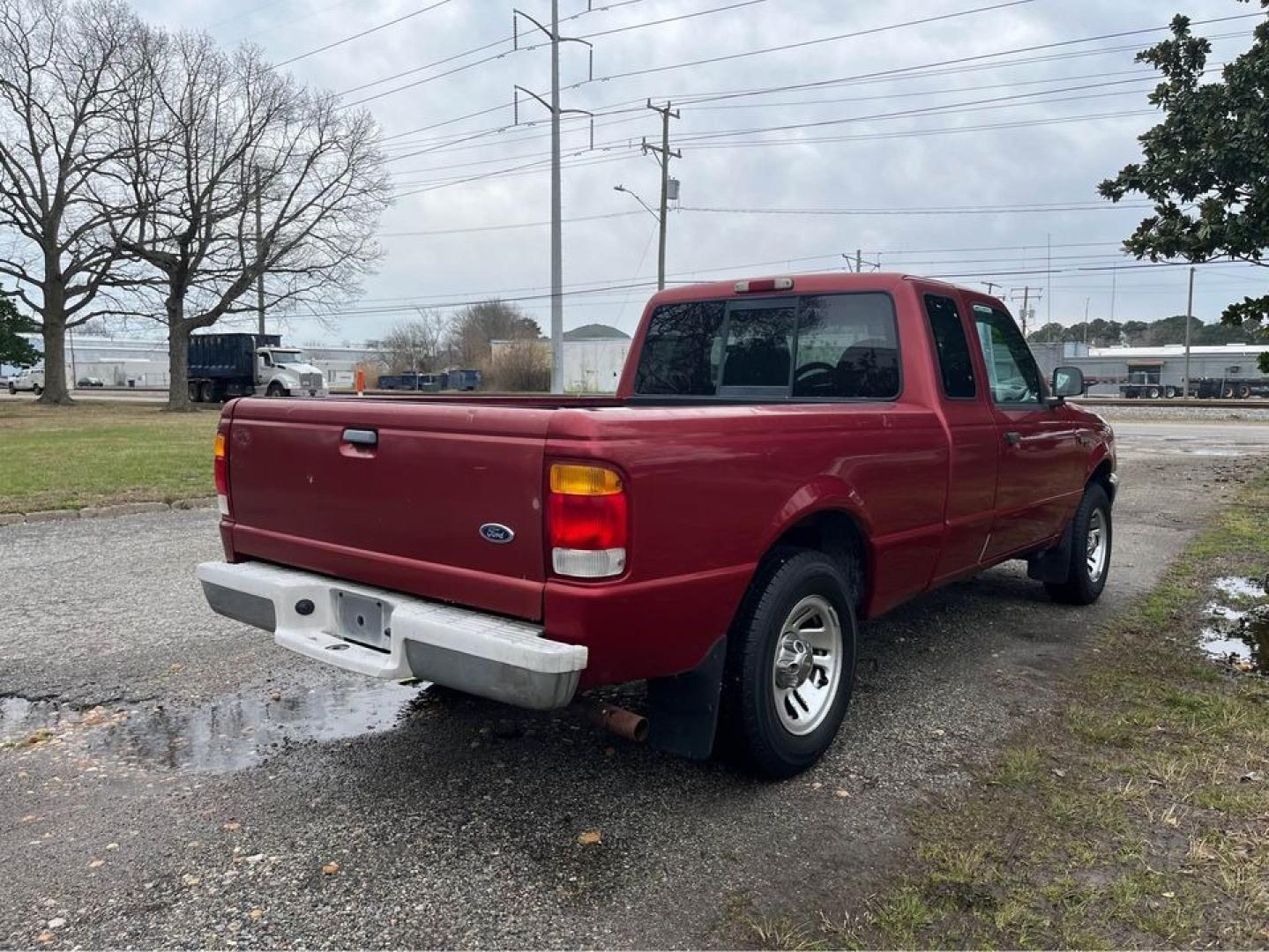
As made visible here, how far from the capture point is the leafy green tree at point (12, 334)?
1288 inches

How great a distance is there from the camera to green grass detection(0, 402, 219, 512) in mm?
10289

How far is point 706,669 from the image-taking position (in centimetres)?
319

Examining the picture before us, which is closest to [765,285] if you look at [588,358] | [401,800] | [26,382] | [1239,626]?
[401,800]

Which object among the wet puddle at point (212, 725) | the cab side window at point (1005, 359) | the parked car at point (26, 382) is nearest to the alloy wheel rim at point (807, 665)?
the wet puddle at point (212, 725)

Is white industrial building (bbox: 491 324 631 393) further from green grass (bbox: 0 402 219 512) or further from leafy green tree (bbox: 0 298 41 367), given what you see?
green grass (bbox: 0 402 219 512)

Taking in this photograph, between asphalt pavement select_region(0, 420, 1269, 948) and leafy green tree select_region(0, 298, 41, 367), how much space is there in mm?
32990

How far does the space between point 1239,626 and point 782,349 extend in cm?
347

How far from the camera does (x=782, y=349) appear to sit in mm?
4754

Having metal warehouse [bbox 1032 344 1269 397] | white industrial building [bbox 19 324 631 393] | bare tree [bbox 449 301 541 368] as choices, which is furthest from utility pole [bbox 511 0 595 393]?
bare tree [bbox 449 301 541 368]

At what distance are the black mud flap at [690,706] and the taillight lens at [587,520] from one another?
609 mm

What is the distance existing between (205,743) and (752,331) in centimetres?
315

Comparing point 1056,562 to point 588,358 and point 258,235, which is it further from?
point 588,358

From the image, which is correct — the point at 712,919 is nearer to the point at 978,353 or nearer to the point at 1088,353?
the point at 978,353

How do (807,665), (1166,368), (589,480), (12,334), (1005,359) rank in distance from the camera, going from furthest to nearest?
(1166,368)
(12,334)
(1005,359)
(807,665)
(589,480)
